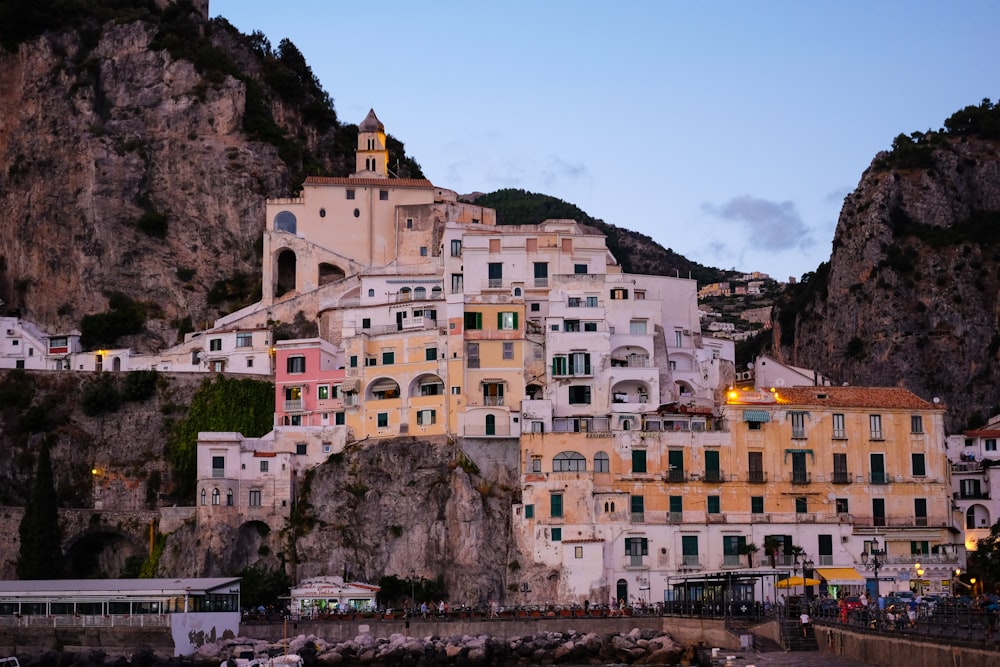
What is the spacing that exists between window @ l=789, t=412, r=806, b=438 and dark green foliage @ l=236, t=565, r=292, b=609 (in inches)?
937

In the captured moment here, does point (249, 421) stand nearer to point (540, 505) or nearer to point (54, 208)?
point (540, 505)

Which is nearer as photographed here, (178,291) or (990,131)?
(178,291)

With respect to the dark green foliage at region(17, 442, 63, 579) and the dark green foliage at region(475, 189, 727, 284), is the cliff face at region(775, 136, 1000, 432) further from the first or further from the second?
the dark green foliage at region(17, 442, 63, 579)

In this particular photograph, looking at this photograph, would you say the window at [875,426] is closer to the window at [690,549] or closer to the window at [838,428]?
the window at [838,428]

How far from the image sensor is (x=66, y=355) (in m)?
98.1

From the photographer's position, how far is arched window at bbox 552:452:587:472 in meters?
79.2

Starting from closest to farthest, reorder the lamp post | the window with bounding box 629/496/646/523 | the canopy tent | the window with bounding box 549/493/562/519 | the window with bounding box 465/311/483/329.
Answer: the canopy tent < the lamp post < the window with bounding box 549/493/562/519 < the window with bounding box 629/496/646/523 < the window with bounding box 465/311/483/329

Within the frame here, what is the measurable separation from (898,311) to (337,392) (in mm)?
38202

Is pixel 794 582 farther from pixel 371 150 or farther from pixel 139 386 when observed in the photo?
pixel 371 150

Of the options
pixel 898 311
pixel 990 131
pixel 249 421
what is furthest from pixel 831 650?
pixel 990 131

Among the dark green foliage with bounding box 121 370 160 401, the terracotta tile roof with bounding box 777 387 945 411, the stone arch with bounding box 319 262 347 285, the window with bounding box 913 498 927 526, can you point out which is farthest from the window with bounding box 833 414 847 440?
the dark green foliage with bounding box 121 370 160 401

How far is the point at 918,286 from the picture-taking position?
10838 cm

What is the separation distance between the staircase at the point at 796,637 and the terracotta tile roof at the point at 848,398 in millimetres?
21249

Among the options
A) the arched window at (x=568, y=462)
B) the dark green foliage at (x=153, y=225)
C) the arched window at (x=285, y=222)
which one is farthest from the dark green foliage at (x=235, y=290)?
the arched window at (x=568, y=462)
